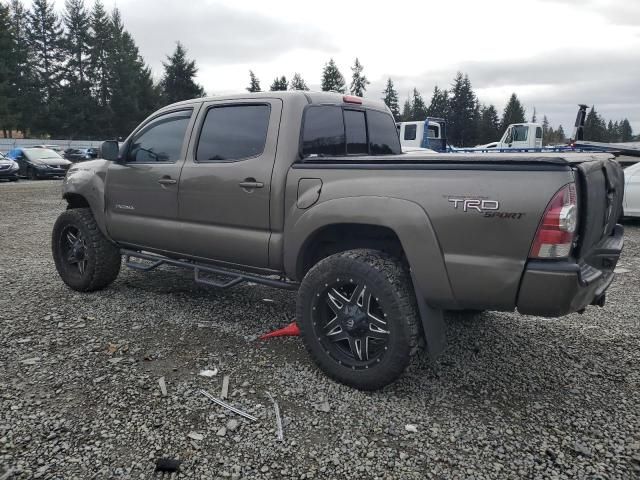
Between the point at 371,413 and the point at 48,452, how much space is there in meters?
1.74

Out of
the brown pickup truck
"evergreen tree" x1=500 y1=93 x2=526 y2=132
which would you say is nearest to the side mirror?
the brown pickup truck

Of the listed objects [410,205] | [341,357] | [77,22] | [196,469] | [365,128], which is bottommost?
[196,469]

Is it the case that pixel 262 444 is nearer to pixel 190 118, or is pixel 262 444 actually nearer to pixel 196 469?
pixel 196 469

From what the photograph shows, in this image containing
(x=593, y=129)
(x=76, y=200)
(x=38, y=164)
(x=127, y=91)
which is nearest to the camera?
(x=76, y=200)

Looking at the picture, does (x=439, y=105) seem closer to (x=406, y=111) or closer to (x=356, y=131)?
(x=406, y=111)

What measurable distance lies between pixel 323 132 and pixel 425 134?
17297mm

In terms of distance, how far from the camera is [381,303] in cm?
295

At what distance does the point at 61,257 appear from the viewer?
5223 mm

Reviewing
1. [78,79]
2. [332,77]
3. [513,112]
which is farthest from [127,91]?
[513,112]

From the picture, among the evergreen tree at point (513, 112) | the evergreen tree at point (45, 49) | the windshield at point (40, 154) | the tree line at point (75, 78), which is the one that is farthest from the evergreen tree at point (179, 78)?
the evergreen tree at point (513, 112)

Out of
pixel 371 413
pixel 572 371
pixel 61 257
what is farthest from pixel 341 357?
pixel 61 257

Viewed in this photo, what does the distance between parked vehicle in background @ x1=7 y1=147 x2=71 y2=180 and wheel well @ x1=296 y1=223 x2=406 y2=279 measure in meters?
21.1

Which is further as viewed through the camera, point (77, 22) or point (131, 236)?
point (77, 22)

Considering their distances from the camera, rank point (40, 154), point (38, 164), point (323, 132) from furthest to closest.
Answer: point (40, 154) → point (38, 164) → point (323, 132)
